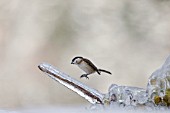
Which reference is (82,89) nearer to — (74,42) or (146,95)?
(146,95)

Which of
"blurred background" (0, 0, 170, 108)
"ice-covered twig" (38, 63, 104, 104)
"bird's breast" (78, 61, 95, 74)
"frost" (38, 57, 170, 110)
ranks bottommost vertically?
"frost" (38, 57, 170, 110)

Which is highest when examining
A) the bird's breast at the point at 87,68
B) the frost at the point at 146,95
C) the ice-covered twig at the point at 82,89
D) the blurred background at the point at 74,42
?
the blurred background at the point at 74,42

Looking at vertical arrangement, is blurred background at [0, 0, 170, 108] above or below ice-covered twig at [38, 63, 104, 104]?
above

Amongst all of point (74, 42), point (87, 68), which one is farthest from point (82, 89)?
point (74, 42)

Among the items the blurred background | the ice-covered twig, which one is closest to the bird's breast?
the ice-covered twig

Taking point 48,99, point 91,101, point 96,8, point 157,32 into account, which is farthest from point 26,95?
point 91,101

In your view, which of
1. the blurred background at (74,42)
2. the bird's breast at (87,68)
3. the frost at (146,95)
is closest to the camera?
the frost at (146,95)

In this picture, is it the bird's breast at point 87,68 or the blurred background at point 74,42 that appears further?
the blurred background at point 74,42

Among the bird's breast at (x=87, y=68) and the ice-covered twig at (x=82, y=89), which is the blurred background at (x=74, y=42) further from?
the ice-covered twig at (x=82, y=89)

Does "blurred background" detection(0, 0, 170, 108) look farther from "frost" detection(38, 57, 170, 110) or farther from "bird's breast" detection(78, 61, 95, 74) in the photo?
"frost" detection(38, 57, 170, 110)

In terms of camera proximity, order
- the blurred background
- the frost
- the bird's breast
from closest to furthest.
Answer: the frost, the bird's breast, the blurred background

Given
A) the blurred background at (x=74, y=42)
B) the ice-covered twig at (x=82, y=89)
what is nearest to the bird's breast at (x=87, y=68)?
the ice-covered twig at (x=82, y=89)
